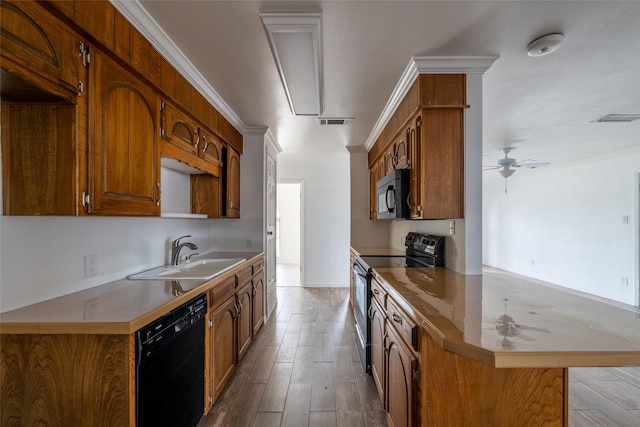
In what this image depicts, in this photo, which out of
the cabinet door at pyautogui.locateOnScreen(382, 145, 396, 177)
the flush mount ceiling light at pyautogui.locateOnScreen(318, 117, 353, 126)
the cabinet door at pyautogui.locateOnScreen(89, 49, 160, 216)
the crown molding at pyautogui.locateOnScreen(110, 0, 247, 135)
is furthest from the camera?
the flush mount ceiling light at pyautogui.locateOnScreen(318, 117, 353, 126)

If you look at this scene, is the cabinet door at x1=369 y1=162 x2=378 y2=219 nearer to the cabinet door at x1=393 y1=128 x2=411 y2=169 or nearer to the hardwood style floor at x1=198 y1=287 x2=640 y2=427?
the cabinet door at x1=393 y1=128 x2=411 y2=169

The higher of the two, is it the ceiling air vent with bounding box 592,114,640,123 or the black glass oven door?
the ceiling air vent with bounding box 592,114,640,123

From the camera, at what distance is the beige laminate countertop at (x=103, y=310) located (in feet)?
3.57

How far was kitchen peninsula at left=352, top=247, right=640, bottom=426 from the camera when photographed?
0.86m

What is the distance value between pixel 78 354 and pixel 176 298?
0.42 meters

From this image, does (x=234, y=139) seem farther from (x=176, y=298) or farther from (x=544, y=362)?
(x=544, y=362)

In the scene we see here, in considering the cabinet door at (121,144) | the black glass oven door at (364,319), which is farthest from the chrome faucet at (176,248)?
the black glass oven door at (364,319)

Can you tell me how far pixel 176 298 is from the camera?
1438mm

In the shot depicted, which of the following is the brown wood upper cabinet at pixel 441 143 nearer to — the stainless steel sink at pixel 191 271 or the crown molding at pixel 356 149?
the stainless steel sink at pixel 191 271

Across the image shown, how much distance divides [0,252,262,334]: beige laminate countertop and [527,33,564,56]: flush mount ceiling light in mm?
2543

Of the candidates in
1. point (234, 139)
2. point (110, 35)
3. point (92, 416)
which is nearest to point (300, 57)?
point (110, 35)

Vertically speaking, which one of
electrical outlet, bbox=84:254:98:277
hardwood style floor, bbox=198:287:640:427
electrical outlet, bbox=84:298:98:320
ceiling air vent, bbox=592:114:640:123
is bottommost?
hardwood style floor, bbox=198:287:640:427

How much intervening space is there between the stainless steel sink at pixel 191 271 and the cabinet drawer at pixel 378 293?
1172 millimetres

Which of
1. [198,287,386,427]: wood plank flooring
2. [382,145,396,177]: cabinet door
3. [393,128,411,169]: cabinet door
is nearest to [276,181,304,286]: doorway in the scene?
[198,287,386,427]: wood plank flooring
